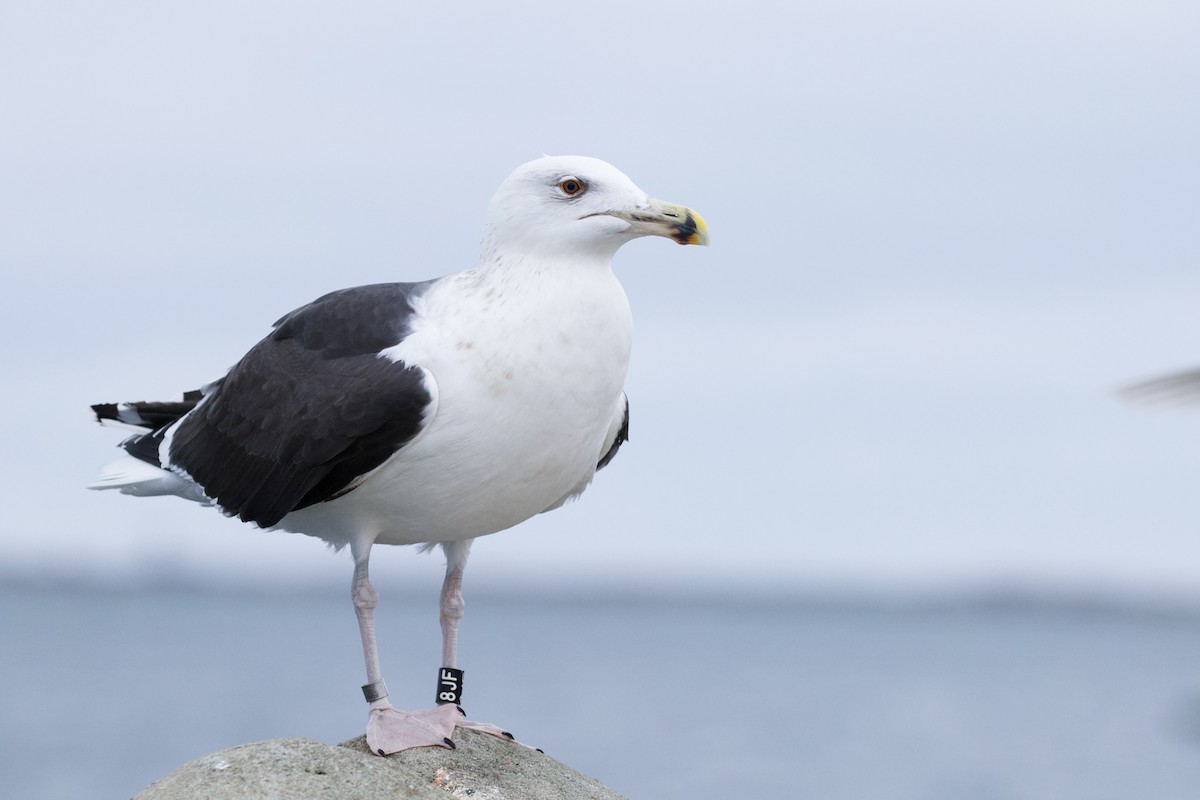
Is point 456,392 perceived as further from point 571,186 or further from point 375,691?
point 375,691

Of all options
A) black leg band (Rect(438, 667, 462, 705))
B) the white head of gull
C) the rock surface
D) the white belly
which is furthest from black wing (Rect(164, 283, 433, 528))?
black leg band (Rect(438, 667, 462, 705))

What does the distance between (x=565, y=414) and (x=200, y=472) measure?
3.00 m

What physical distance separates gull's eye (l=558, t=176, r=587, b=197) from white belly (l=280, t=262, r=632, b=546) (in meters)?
0.50

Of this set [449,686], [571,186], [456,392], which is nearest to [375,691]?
[449,686]

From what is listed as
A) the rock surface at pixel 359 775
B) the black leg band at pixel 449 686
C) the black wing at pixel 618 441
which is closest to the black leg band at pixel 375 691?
the rock surface at pixel 359 775

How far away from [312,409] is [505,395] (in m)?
1.31

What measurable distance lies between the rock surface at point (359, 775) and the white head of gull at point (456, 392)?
19 cm

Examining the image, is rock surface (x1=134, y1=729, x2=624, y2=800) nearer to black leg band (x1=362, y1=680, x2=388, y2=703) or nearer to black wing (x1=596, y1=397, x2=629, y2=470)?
black leg band (x1=362, y1=680, x2=388, y2=703)

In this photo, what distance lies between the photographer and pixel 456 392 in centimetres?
892

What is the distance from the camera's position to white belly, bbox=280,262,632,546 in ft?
29.2

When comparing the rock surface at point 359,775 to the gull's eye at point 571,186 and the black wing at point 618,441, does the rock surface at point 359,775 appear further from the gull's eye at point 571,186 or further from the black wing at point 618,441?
the gull's eye at point 571,186

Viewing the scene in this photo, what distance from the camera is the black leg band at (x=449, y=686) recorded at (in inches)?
400

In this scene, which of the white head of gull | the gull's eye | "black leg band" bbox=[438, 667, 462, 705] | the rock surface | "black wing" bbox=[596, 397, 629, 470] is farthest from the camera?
"black wing" bbox=[596, 397, 629, 470]

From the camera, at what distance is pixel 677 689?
208 ft
